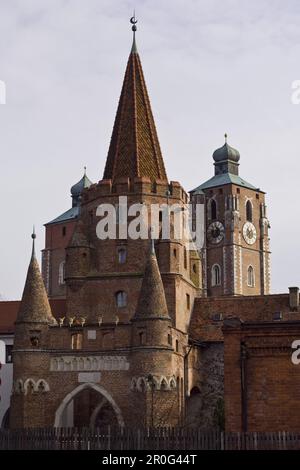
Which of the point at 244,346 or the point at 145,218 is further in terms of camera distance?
the point at 145,218

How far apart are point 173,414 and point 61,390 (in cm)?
630

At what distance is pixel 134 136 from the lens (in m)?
67.4

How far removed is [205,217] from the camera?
117875 mm

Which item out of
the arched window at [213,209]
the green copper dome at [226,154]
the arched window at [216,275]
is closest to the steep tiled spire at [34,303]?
the arched window at [216,275]

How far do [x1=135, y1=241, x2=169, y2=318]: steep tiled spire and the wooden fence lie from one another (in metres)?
17.7

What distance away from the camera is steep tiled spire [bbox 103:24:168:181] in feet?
218

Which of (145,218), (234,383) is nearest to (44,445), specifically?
(234,383)

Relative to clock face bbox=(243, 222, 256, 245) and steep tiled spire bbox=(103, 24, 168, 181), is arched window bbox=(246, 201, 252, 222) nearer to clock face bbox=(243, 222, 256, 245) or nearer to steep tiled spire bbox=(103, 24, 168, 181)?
clock face bbox=(243, 222, 256, 245)

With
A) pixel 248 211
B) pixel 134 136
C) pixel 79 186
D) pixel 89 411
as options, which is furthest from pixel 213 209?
pixel 89 411

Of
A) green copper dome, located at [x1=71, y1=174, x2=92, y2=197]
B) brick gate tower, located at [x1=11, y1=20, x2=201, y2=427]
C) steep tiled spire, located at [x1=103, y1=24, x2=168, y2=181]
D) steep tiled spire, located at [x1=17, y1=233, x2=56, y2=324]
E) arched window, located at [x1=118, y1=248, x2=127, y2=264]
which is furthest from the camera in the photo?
green copper dome, located at [x1=71, y1=174, x2=92, y2=197]

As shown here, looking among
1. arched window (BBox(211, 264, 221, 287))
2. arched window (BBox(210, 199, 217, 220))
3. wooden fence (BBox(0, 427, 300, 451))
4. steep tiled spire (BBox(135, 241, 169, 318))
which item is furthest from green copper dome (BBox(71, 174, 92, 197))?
wooden fence (BBox(0, 427, 300, 451))

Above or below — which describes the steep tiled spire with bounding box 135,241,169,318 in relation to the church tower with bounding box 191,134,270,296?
below
